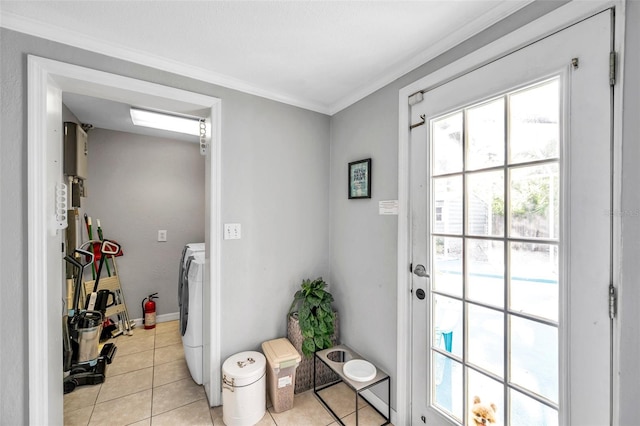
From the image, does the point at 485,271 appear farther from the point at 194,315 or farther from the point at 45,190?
the point at 45,190

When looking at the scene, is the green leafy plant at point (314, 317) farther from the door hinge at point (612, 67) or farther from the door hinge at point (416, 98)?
the door hinge at point (612, 67)

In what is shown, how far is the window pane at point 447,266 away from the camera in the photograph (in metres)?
1.44

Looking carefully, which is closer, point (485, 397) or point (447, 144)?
point (485, 397)

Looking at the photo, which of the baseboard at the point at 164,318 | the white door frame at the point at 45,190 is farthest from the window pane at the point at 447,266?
the baseboard at the point at 164,318

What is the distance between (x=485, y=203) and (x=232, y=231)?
1.59 metres

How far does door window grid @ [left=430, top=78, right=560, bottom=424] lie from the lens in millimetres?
1120

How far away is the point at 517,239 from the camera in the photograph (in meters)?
1.19

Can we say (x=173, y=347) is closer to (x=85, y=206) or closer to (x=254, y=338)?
(x=254, y=338)

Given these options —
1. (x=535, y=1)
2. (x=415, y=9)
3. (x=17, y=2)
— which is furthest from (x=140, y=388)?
(x=535, y=1)

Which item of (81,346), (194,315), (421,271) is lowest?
(81,346)

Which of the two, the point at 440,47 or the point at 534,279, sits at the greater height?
the point at 440,47

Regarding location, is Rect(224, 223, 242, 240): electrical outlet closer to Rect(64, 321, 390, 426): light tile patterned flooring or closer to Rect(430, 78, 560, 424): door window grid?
Rect(64, 321, 390, 426): light tile patterned flooring

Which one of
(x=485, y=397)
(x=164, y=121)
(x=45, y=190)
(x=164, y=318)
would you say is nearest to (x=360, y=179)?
(x=485, y=397)

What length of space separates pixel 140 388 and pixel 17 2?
2.47m
